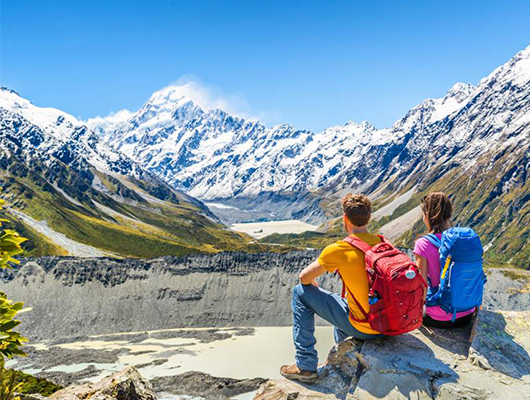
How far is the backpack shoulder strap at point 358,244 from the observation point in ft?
27.0

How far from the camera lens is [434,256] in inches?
383

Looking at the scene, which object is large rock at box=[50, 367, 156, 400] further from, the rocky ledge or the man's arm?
the man's arm

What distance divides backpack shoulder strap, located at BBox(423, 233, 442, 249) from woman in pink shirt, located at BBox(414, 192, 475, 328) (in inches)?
2.1

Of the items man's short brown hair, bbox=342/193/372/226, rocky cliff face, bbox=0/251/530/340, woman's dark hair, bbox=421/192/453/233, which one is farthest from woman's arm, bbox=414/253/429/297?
rocky cliff face, bbox=0/251/530/340

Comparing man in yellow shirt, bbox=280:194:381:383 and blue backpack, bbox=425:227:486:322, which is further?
blue backpack, bbox=425:227:486:322

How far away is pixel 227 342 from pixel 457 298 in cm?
6172

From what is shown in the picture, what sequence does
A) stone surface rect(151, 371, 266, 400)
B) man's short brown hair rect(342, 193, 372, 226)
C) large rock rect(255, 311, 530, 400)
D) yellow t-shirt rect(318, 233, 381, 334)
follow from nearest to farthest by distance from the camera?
large rock rect(255, 311, 530, 400)
yellow t-shirt rect(318, 233, 381, 334)
man's short brown hair rect(342, 193, 372, 226)
stone surface rect(151, 371, 266, 400)

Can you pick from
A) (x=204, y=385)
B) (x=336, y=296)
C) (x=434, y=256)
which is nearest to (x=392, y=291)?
(x=336, y=296)

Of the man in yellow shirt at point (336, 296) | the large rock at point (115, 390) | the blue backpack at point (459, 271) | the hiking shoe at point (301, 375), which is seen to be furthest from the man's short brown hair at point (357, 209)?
the large rock at point (115, 390)

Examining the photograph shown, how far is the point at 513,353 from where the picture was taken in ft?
28.6

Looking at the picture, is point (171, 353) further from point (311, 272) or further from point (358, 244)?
point (358, 244)

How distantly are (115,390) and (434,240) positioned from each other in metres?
11.0

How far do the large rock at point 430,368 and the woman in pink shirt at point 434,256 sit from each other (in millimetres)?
279

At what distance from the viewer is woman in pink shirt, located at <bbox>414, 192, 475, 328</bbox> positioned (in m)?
9.64
